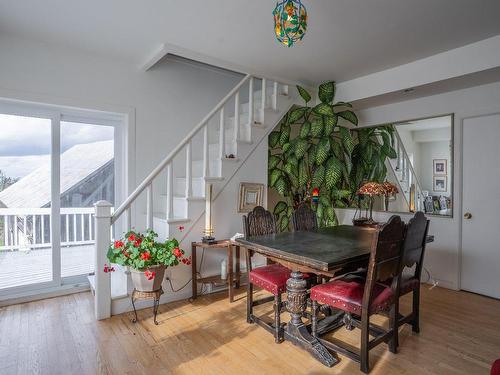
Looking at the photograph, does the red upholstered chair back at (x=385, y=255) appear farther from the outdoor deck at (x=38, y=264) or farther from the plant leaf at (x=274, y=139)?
the outdoor deck at (x=38, y=264)

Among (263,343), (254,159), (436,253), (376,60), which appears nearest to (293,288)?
(263,343)

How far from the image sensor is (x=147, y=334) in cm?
256

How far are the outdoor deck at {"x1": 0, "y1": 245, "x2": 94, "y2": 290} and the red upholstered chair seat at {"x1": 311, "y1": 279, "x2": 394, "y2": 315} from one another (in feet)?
9.16

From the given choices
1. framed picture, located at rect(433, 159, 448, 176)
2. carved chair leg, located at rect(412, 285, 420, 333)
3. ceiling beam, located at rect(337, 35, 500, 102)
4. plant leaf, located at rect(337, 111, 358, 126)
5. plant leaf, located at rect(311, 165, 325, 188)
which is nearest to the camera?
carved chair leg, located at rect(412, 285, 420, 333)

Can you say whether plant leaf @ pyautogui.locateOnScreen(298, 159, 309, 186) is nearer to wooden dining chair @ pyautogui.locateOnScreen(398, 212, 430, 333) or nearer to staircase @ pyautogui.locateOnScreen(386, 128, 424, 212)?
staircase @ pyautogui.locateOnScreen(386, 128, 424, 212)

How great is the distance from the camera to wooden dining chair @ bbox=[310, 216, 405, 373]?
2029 mm

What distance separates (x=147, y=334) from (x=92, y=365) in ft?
1.61

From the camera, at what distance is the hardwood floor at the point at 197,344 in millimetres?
2117

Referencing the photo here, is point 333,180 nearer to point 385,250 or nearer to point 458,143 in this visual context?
point 458,143

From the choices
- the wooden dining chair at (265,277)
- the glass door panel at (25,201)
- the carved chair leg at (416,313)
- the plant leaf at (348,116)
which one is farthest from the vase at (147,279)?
the plant leaf at (348,116)

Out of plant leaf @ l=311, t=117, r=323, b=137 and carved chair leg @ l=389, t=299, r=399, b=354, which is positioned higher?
plant leaf @ l=311, t=117, r=323, b=137

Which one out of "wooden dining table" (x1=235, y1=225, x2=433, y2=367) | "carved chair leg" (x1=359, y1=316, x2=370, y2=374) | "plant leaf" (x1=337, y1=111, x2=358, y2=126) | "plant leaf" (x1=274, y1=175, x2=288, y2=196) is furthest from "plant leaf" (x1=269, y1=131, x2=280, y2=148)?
"carved chair leg" (x1=359, y1=316, x2=370, y2=374)

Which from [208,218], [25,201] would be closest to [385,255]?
[208,218]

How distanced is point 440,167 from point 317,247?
2.44 m
